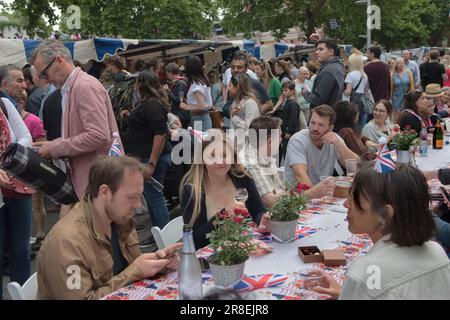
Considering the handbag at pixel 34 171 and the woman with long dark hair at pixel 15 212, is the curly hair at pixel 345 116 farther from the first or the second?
the woman with long dark hair at pixel 15 212

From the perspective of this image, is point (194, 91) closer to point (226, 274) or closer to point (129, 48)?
point (129, 48)

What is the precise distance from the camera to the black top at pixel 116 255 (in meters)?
2.53

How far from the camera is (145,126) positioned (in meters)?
4.95

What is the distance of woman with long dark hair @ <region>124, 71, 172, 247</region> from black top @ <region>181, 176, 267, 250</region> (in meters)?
1.59

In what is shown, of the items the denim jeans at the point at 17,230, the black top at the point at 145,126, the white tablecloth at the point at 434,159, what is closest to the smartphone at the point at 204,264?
the denim jeans at the point at 17,230

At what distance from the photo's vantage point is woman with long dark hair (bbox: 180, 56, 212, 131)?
713 centimetres

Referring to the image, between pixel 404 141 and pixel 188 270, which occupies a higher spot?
pixel 404 141

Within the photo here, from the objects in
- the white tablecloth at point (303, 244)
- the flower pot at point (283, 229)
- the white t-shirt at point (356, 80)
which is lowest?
the white tablecloth at point (303, 244)

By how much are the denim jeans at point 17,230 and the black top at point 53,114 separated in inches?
64.9

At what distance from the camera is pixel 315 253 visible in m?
2.51

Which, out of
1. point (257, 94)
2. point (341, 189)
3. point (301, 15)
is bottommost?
Answer: point (341, 189)

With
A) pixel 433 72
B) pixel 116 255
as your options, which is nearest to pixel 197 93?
pixel 116 255

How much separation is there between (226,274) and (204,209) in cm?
105
